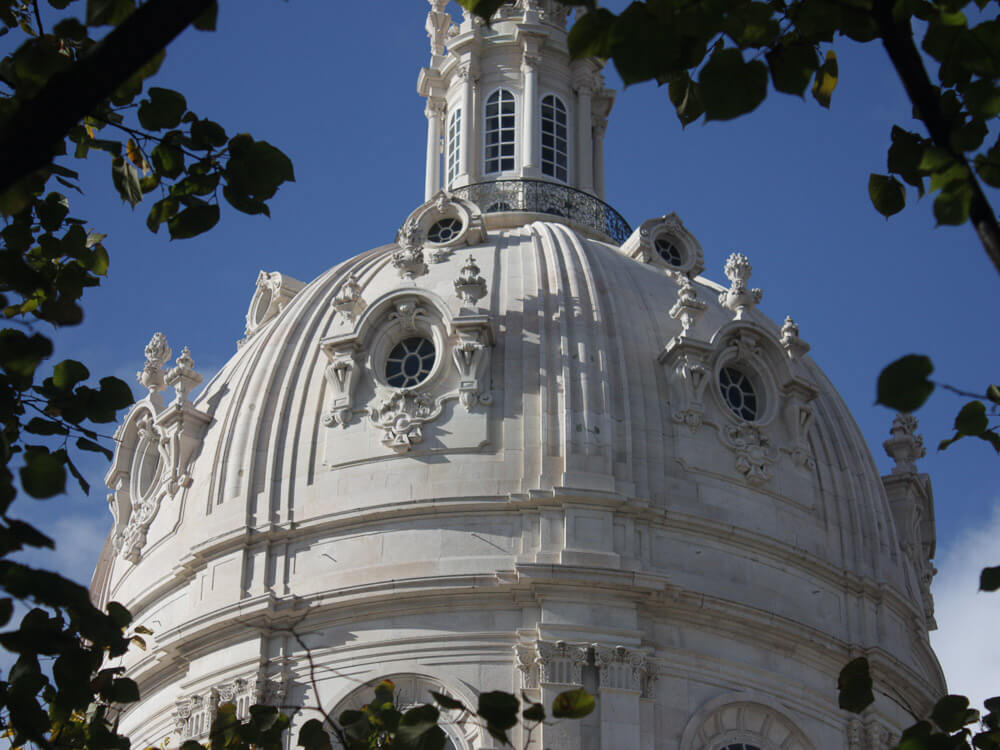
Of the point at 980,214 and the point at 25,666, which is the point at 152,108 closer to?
the point at 25,666

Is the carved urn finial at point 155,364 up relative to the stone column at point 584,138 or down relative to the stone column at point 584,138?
down

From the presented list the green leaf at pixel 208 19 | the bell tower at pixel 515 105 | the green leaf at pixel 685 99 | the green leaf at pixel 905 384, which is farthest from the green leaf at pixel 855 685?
the bell tower at pixel 515 105

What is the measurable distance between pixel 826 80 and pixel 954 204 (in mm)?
2149

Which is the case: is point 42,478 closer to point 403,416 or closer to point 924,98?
point 924,98

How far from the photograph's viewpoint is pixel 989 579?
930 cm

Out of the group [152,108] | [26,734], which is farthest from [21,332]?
[26,734]

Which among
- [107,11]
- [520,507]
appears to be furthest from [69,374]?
[520,507]

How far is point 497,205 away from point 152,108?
30933mm

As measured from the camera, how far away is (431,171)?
45500 millimetres

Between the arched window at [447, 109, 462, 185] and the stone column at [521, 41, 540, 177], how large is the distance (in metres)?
1.77

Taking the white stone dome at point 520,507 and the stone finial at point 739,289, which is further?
the stone finial at point 739,289

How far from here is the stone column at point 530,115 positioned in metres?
42.9

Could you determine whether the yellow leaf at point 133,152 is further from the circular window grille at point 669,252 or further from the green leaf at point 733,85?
the circular window grille at point 669,252

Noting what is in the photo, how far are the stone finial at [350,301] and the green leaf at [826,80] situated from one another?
82.4 feet
